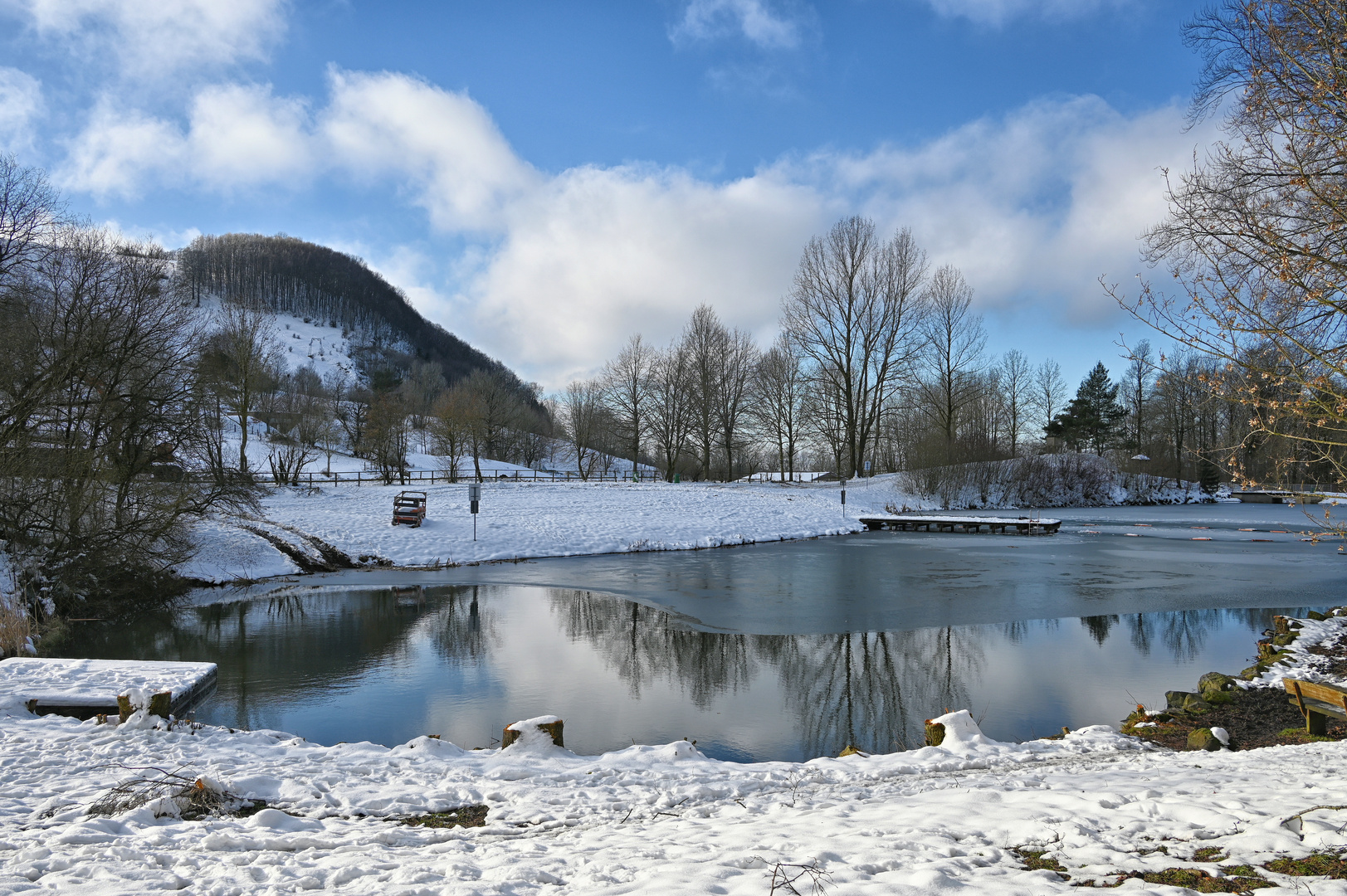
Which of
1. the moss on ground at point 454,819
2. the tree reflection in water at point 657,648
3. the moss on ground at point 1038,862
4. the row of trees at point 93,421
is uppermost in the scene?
the row of trees at point 93,421

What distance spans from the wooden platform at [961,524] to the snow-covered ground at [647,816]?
2754 centimetres

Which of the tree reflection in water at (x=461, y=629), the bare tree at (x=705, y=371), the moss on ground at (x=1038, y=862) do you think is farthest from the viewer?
Answer: the bare tree at (x=705, y=371)

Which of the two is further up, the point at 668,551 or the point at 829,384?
the point at 829,384

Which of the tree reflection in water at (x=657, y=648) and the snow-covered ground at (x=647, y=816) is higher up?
the snow-covered ground at (x=647, y=816)

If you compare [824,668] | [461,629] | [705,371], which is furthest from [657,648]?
[705,371]

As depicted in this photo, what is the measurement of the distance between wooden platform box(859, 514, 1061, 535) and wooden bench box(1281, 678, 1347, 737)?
84.5 feet

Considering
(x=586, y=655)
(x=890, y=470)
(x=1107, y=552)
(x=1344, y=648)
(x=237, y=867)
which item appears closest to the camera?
(x=237, y=867)

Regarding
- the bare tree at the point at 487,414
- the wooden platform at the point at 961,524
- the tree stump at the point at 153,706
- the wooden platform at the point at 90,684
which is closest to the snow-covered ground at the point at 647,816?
the tree stump at the point at 153,706

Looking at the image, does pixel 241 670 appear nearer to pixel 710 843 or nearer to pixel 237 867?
pixel 237 867

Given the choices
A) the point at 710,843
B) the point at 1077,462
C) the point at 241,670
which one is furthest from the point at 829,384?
the point at 710,843

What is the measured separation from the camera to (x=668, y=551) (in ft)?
85.3

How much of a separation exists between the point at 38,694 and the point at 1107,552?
2728 cm

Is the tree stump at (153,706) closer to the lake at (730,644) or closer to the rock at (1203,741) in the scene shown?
the lake at (730,644)

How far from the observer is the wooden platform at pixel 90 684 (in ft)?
24.8
